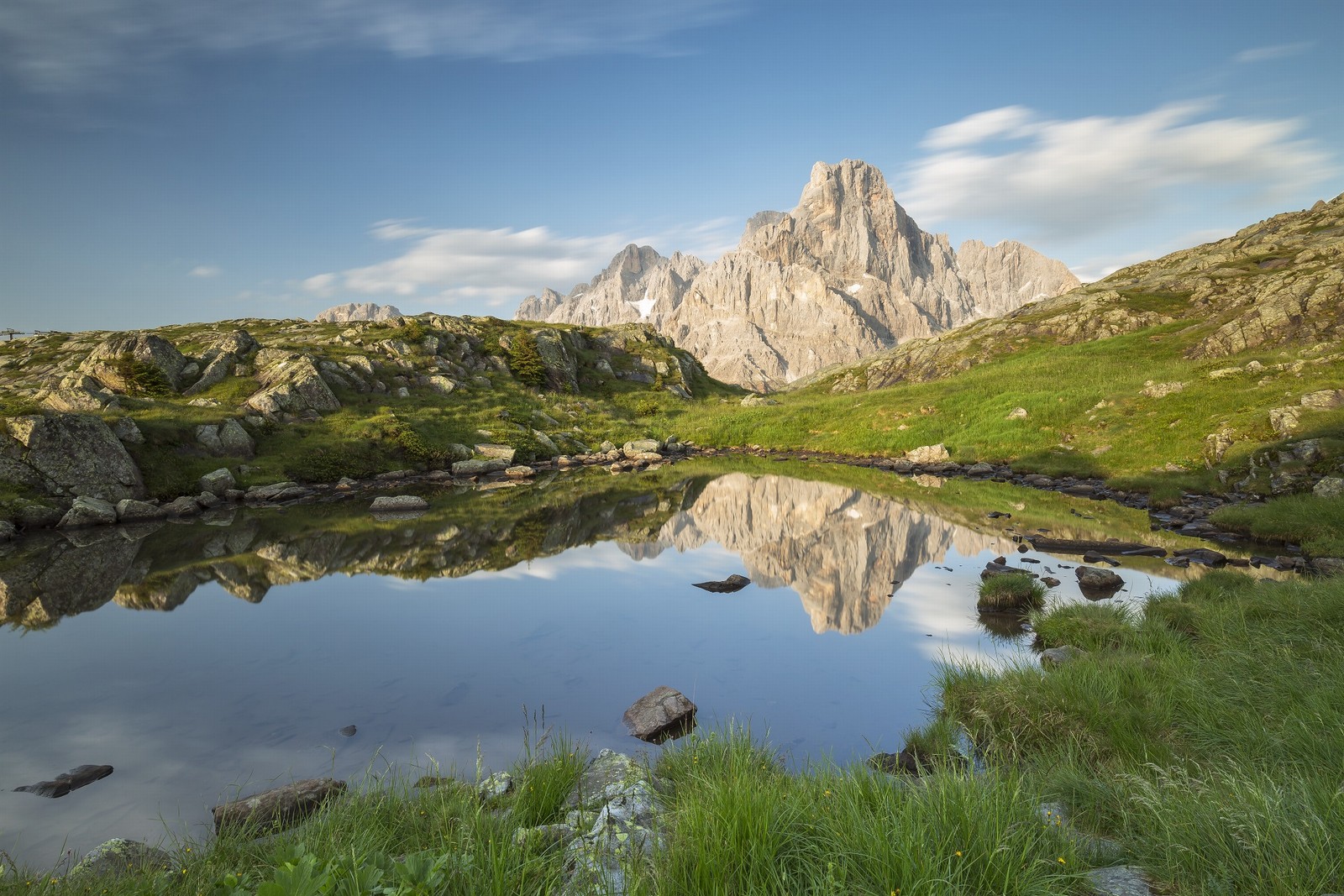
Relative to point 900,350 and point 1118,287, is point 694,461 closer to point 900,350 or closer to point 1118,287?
point 900,350

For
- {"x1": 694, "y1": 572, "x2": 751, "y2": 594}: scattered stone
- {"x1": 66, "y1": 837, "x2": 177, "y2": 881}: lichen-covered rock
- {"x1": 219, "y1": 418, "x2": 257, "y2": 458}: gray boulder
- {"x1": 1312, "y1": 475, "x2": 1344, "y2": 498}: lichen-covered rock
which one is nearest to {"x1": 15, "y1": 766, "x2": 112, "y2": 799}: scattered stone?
{"x1": 66, "y1": 837, "x2": 177, "y2": 881}: lichen-covered rock

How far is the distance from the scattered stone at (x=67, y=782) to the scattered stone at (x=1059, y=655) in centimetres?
1807

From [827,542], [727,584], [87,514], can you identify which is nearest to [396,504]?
[87,514]

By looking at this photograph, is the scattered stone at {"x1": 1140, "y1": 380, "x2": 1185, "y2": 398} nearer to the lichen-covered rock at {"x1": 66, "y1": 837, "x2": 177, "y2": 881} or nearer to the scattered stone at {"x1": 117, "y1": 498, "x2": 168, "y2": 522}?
the lichen-covered rock at {"x1": 66, "y1": 837, "x2": 177, "y2": 881}

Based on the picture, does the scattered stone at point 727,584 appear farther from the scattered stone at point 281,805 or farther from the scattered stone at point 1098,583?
the scattered stone at point 281,805

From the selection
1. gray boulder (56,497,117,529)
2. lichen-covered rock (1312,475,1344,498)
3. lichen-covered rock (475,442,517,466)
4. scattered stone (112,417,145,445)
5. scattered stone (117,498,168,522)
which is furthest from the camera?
lichen-covered rock (475,442,517,466)

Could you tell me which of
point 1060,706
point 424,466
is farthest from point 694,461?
point 1060,706

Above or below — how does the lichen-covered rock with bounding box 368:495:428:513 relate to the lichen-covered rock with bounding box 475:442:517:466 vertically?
below

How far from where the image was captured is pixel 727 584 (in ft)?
71.9

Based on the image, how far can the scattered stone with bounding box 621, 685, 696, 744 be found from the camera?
11773 millimetres

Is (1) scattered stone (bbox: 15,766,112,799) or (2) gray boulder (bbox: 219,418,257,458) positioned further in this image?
(2) gray boulder (bbox: 219,418,257,458)

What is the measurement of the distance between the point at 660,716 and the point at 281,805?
6.43 meters

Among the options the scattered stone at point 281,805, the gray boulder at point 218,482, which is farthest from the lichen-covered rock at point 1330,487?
the gray boulder at point 218,482

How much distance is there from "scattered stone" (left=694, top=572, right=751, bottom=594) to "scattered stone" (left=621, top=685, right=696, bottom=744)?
8.73m
